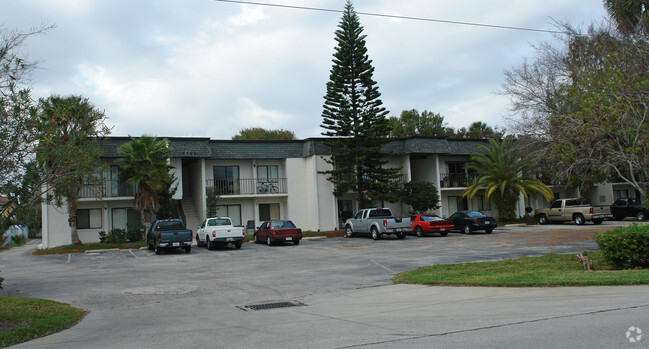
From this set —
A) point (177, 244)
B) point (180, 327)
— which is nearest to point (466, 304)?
point (180, 327)

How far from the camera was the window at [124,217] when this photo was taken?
104 feet

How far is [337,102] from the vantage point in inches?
1359

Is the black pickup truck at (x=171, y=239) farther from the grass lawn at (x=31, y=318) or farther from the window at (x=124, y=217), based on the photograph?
the grass lawn at (x=31, y=318)

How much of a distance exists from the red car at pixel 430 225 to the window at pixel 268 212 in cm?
1026

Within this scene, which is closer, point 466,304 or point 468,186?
point 466,304

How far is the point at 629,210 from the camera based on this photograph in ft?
122

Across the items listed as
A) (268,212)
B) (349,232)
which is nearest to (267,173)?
(268,212)

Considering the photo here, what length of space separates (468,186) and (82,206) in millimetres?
27526

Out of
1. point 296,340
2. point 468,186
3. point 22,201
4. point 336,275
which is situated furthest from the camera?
point 468,186

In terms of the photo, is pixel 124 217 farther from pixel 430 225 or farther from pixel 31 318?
pixel 31 318

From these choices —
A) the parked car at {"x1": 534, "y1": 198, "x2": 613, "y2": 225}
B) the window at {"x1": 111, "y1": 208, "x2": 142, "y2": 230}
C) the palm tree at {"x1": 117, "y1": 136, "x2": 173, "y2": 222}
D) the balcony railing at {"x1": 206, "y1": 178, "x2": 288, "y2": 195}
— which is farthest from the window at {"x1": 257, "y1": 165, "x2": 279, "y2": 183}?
the parked car at {"x1": 534, "y1": 198, "x2": 613, "y2": 225}

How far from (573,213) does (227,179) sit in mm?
23914

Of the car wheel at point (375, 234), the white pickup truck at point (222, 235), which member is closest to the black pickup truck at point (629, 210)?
the car wheel at point (375, 234)

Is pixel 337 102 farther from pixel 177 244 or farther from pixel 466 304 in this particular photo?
pixel 466 304
